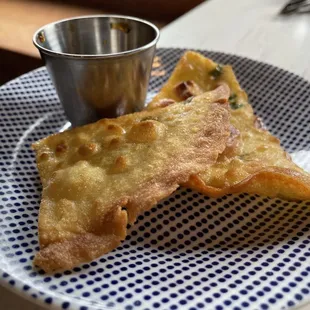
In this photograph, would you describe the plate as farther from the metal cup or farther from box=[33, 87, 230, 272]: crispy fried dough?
the metal cup

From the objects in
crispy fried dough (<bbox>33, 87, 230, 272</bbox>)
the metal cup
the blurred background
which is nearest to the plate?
crispy fried dough (<bbox>33, 87, 230, 272</bbox>)

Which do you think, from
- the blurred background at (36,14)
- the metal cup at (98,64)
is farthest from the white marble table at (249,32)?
the blurred background at (36,14)

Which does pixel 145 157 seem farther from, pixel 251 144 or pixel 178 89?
pixel 178 89

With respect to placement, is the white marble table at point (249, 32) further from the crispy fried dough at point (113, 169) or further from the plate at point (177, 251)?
the crispy fried dough at point (113, 169)

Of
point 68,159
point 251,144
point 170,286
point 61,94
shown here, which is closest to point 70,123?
point 61,94

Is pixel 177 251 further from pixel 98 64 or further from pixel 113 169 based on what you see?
pixel 98 64

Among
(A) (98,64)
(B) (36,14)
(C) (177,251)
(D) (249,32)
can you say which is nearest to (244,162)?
(C) (177,251)
